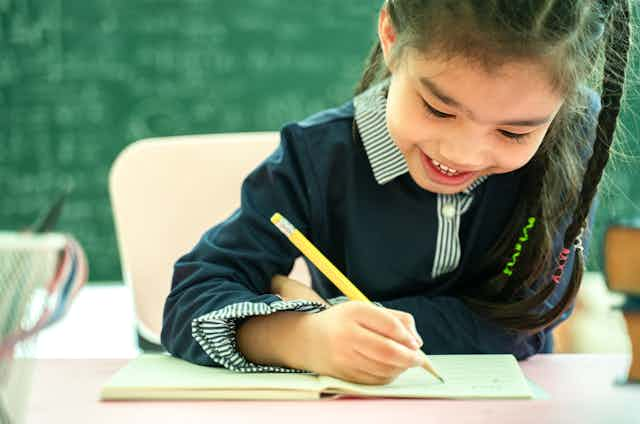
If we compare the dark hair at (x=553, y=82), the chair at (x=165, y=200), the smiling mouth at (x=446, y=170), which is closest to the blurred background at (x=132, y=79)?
the chair at (x=165, y=200)

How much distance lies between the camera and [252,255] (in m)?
0.97

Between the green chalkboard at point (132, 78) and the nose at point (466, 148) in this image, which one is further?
the green chalkboard at point (132, 78)

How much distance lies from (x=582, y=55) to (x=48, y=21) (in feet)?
7.83

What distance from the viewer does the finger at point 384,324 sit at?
2.42 ft

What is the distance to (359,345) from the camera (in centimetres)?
75

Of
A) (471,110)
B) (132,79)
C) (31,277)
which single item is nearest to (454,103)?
(471,110)

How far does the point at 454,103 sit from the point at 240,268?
1.02 ft

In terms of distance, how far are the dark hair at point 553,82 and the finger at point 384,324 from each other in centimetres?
24

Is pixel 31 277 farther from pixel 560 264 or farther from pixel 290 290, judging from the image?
pixel 560 264

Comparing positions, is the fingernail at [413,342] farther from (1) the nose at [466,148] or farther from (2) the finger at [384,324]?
(1) the nose at [466,148]

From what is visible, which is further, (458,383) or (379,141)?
(379,141)

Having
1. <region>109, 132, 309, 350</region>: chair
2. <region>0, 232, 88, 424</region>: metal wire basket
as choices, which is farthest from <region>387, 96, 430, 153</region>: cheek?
<region>109, 132, 309, 350</region>: chair

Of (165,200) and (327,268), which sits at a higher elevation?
(327,268)

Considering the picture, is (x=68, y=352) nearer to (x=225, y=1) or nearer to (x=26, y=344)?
(x=225, y=1)
